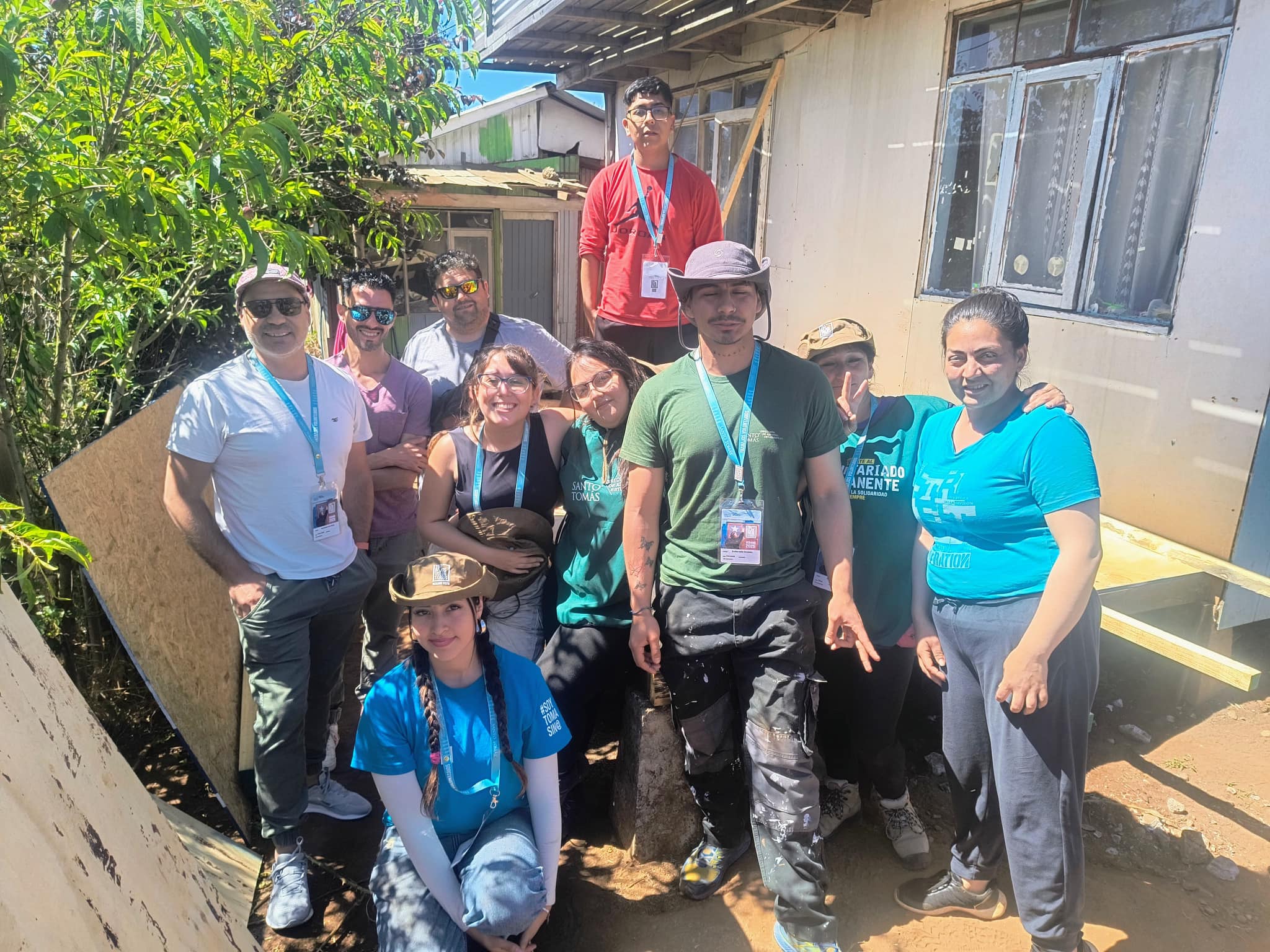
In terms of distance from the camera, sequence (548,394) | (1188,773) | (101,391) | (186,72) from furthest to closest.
Result: 1. (548,394)
2. (101,391)
3. (1188,773)
4. (186,72)

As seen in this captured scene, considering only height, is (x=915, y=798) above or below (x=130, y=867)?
below

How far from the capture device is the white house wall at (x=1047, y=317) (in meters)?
3.68

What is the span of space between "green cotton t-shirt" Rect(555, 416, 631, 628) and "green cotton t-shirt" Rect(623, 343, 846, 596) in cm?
35

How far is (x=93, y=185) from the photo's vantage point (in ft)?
7.47

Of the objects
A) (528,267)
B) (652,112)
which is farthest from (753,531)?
(528,267)

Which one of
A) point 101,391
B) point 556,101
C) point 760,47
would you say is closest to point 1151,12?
point 760,47

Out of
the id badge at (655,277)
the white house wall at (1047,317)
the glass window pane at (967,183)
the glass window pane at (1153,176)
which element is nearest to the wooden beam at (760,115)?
the white house wall at (1047,317)

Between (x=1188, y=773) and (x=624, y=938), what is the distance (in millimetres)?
2786

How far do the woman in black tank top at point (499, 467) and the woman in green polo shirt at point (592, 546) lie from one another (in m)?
0.11

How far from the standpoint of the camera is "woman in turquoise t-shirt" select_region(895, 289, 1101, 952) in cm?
223

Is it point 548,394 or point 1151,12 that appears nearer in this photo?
point 1151,12

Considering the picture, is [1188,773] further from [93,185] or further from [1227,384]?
[93,185]

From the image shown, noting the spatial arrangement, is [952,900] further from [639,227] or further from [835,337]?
[639,227]

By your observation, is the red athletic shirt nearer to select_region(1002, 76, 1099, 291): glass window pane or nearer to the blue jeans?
select_region(1002, 76, 1099, 291): glass window pane
